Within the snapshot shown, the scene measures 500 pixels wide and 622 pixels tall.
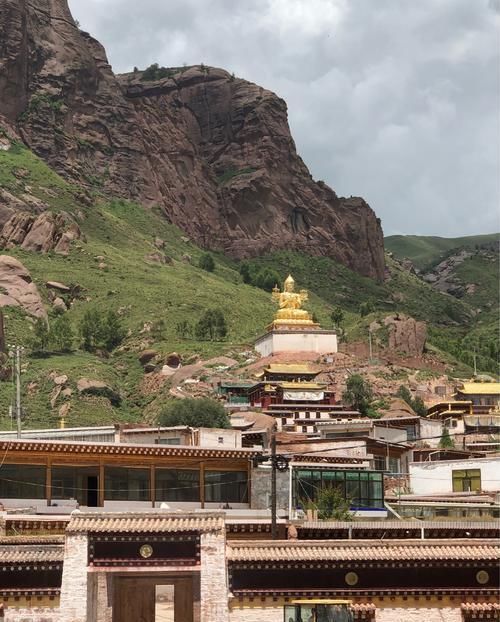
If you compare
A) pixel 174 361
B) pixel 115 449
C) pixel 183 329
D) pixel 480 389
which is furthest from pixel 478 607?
pixel 183 329

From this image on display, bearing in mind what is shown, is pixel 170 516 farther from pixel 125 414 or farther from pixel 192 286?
pixel 192 286

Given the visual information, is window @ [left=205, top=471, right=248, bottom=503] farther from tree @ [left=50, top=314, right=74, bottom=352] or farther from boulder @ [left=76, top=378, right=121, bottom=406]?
tree @ [left=50, top=314, right=74, bottom=352]

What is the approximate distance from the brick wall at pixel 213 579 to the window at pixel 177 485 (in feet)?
55.1

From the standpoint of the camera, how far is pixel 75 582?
40188mm

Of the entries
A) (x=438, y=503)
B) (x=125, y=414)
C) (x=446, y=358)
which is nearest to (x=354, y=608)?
(x=438, y=503)

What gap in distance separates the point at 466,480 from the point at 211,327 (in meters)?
99.8

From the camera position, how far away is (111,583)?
1654 inches

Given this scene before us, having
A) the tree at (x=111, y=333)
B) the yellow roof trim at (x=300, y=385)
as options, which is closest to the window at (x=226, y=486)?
the yellow roof trim at (x=300, y=385)

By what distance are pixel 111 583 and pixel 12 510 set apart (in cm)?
1203

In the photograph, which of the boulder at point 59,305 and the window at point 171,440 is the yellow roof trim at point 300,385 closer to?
the window at point 171,440

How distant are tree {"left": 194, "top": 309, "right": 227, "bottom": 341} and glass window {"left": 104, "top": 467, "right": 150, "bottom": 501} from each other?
106m

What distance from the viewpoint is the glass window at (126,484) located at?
57.0 m

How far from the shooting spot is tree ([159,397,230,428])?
4376 inches

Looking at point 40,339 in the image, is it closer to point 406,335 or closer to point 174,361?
point 174,361
